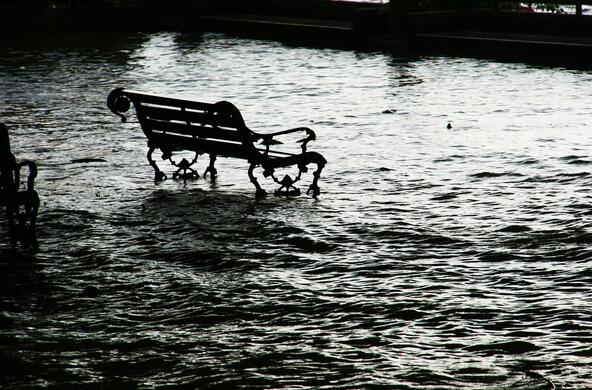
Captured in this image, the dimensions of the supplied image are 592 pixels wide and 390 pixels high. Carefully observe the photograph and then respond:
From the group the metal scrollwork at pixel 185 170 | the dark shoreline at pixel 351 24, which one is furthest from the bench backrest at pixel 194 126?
the dark shoreline at pixel 351 24

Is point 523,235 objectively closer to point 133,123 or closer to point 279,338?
point 279,338

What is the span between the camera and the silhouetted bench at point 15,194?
26.4 ft

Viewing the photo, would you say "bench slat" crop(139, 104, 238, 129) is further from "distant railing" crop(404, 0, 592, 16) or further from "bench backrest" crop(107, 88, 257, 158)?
"distant railing" crop(404, 0, 592, 16)

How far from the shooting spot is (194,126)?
10.4m

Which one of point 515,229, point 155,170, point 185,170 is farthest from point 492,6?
point 515,229

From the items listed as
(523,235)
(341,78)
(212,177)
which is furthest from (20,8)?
(523,235)

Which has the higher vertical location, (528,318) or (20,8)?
(20,8)

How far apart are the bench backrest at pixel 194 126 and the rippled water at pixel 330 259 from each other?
0.44 metres

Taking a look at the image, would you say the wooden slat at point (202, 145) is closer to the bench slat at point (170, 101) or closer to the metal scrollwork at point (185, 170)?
the metal scrollwork at point (185, 170)

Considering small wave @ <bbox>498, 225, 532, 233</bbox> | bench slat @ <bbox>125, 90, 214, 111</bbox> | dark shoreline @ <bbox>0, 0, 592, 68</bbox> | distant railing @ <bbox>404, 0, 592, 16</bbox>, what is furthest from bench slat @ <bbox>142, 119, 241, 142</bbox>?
distant railing @ <bbox>404, 0, 592, 16</bbox>

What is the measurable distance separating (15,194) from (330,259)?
97.9 inches

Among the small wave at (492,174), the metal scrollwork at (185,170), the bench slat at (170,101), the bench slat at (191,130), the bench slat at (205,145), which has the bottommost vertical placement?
the small wave at (492,174)

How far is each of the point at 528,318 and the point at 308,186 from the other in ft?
13.3

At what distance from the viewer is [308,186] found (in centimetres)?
1042
